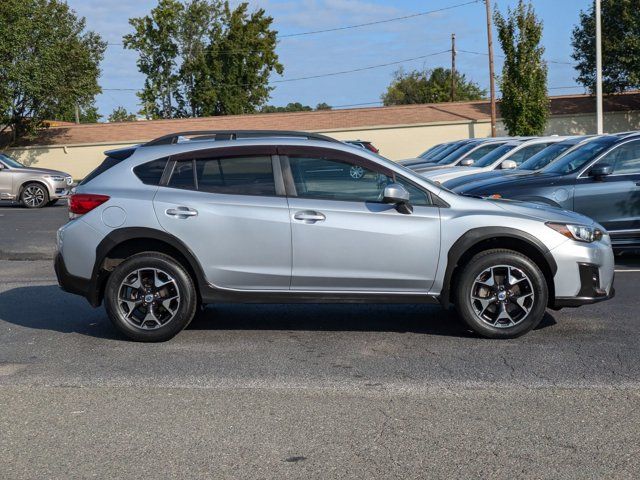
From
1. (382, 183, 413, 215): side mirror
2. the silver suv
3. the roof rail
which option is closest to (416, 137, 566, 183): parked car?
the roof rail

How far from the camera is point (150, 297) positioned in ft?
23.6

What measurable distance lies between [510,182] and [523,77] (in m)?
32.7

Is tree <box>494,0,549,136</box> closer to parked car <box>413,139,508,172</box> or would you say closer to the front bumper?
parked car <box>413,139,508,172</box>

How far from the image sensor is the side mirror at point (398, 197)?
7.04 meters

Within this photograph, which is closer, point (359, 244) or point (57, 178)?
point (359, 244)

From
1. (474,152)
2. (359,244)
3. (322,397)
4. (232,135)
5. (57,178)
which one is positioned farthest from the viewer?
(57,178)

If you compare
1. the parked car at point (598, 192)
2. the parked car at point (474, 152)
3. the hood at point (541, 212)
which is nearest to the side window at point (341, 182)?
the hood at point (541, 212)

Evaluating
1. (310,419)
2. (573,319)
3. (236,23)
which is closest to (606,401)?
(310,419)

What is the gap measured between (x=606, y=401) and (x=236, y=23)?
67.7m

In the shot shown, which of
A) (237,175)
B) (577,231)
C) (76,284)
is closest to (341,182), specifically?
(237,175)

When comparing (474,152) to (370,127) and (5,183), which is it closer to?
(5,183)

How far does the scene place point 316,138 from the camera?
25.0ft

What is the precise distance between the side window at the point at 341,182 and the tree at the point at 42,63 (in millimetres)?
38759

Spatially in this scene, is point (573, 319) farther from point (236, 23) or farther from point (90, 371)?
point (236, 23)
